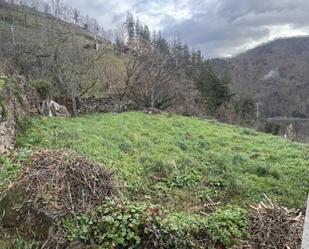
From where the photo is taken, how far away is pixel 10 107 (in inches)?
442

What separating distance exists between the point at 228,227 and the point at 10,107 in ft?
25.5

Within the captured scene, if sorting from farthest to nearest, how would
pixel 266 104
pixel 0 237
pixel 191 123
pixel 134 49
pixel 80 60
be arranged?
1. pixel 266 104
2. pixel 134 49
3. pixel 80 60
4. pixel 191 123
5. pixel 0 237

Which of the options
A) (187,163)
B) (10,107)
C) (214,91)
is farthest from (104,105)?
(214,91)

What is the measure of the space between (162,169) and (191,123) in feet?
28.8

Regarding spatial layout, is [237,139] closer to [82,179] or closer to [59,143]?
[59,143]

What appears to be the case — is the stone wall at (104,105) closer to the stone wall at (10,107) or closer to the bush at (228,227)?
the stone wall at (10,107)

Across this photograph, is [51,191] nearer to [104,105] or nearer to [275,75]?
[104,105]

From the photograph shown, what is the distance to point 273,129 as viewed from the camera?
96.4 feet

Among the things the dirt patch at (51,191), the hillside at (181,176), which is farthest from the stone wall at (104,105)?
the dirt patch at (51,191)

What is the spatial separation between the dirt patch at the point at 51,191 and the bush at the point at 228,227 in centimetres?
158

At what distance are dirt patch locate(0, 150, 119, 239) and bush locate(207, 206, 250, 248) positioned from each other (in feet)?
5.17

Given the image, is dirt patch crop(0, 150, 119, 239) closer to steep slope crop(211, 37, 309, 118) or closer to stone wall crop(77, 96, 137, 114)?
stone wall crop(77, 96, 137, 114)

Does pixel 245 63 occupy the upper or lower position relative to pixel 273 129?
upper

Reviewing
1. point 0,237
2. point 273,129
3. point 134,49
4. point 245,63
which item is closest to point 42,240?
point 0,237
